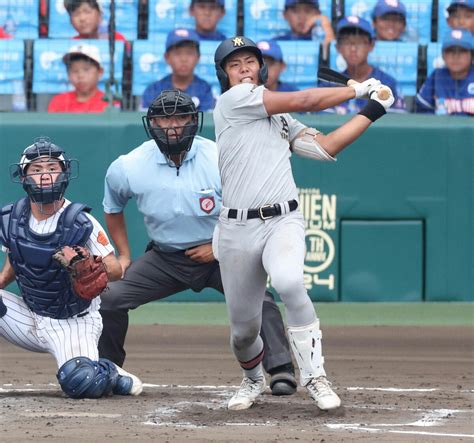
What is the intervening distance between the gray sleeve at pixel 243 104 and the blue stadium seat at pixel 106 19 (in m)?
5.72

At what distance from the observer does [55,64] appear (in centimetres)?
1084

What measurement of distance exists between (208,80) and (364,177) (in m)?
1.68

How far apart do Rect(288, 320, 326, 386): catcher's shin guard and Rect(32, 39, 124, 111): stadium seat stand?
576 centimetres

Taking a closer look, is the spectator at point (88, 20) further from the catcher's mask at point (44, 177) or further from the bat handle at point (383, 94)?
the bat handle at point (383, 94)

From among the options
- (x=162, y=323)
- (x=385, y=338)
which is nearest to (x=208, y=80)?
(x=162, y=323)

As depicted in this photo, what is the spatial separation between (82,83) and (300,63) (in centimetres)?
198

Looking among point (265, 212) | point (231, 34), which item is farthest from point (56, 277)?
point (231, 34)

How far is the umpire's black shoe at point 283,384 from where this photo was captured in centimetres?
629

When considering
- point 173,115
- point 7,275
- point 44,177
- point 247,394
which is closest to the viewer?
point 247,394

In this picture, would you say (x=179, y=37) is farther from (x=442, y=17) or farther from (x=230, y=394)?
(x=230, y=394)

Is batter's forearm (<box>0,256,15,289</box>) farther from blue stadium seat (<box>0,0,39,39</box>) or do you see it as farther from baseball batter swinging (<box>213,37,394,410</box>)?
blue stadium seat (<box>0,0,39,39</box>)

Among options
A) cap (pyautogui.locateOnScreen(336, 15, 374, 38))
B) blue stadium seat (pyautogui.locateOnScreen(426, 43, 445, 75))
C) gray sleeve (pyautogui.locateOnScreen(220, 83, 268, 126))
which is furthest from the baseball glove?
blue stadium seat (pyautogui.locateOnScreen(426, 43, 445, 75))

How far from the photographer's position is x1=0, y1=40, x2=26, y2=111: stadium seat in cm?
1067

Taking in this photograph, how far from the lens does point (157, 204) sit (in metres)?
6.64
